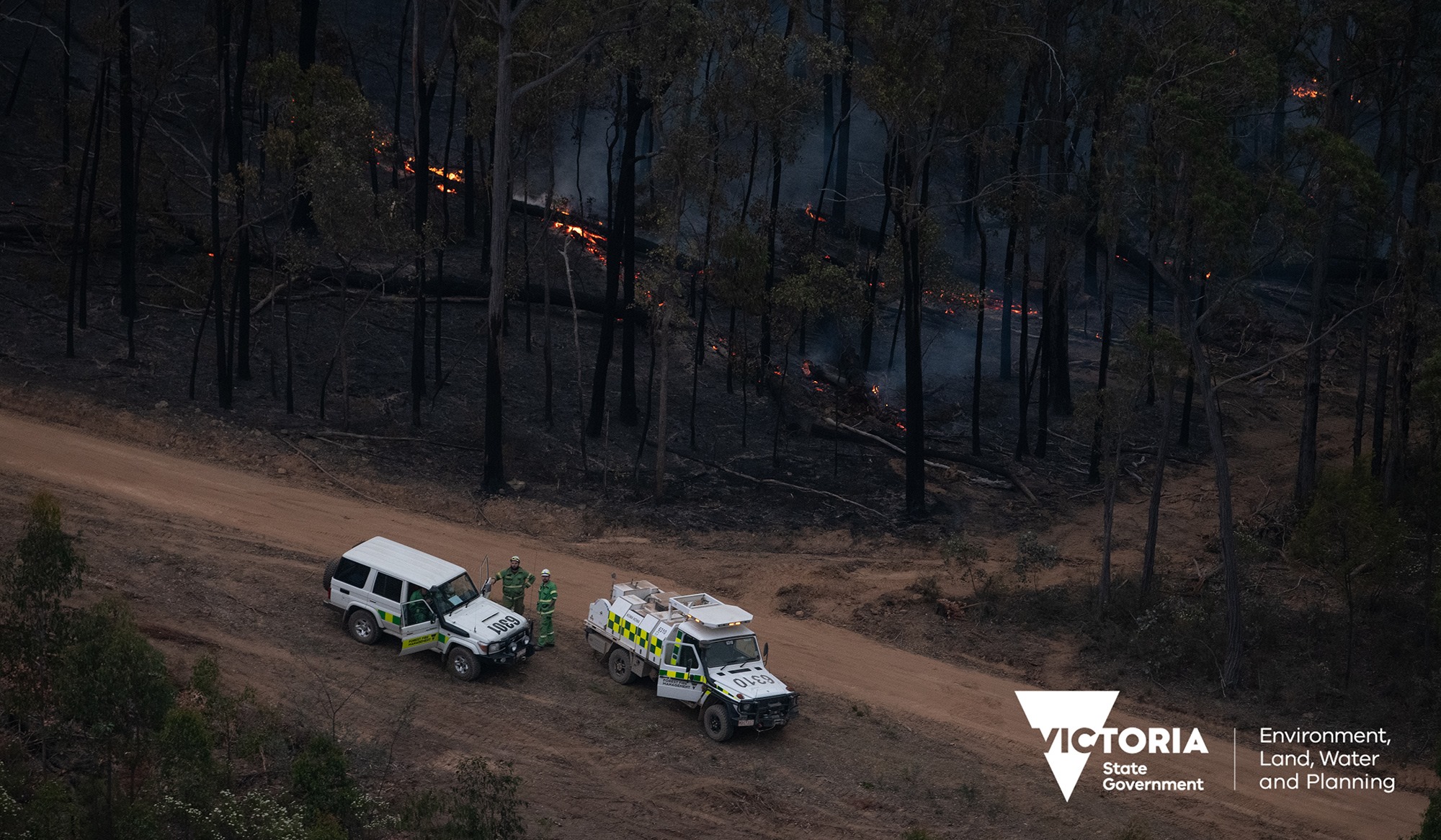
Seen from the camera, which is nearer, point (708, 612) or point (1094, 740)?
point (708, 612)

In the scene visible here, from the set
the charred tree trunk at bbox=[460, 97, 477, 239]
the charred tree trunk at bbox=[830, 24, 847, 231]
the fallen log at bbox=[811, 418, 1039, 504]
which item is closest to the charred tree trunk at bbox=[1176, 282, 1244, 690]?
the fallen log at bbox=[811, 418, 1039, 504]

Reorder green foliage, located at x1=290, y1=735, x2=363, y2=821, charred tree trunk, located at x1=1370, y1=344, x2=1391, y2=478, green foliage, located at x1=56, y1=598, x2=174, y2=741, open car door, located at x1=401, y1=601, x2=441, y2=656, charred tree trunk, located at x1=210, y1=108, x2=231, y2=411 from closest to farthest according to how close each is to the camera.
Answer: green foliage, located at x1=56, y1=598, x2=174, y2=741 < green foliage, located at x1=290, y1=735, x2=363, y2=821 < open car door, located at x1=401, y1=601, x2=441, y2=656 < charred tree trunk, located at x1=210, y1=108, x2=231, y2=411 < charred tree trunk, located at x1=1370, y1=344, x2=1391, y2=478

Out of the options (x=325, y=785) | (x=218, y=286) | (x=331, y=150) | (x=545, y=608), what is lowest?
(x=325, y=785)

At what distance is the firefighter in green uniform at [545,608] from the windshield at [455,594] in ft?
4.09

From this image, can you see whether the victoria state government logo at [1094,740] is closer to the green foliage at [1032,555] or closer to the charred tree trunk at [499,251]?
the green foliage at [1032,555]

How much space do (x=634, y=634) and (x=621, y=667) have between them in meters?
A: 0.91

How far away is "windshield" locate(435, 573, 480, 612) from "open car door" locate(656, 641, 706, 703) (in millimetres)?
4036

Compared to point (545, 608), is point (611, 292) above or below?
above

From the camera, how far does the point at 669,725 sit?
2266cm

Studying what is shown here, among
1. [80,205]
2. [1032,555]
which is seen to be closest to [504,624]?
[1032,555]

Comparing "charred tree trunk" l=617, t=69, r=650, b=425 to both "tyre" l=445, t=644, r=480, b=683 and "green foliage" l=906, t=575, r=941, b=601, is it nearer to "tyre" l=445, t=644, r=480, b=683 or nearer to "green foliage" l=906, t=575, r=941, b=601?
"green foliage" l=906, t=575, r=941, b=601

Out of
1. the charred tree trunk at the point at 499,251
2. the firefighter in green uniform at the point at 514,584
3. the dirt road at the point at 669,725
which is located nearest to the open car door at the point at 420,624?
the dirt road at the point at 669,725

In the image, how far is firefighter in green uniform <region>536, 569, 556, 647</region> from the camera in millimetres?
24438

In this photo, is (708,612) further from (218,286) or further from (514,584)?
(218,286)
